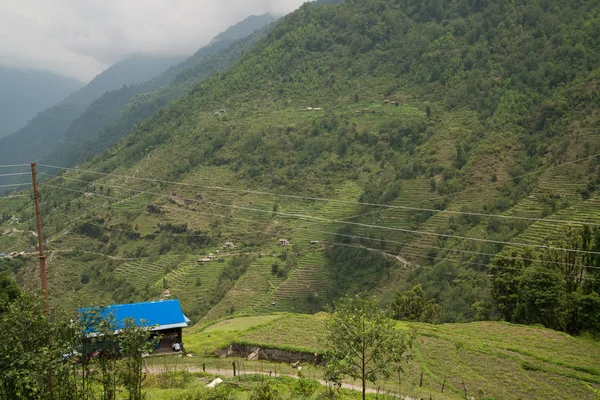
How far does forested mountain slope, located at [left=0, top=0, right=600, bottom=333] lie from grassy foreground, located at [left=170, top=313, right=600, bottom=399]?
409 centimetres

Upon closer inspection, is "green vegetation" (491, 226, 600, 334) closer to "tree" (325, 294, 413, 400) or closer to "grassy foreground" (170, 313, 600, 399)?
"grassy foreground" (170, 313, 600, 399)

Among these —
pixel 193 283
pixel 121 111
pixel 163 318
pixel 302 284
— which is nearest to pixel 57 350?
pixel 163 318

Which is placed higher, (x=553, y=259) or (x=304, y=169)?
(x=304, y=169)

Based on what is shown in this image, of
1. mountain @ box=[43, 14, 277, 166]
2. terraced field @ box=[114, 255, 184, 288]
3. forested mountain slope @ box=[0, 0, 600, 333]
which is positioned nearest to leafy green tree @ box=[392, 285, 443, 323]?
forested mountain slope @ box=[0, 0, 600, 333]

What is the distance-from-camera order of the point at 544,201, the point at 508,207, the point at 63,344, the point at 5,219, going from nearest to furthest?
the point at 63,344 < the point at 544,201 < the point at 508,207 < the point at 5,219

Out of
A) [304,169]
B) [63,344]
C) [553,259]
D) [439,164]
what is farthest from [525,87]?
[63,344]

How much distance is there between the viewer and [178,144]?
87.9 meters

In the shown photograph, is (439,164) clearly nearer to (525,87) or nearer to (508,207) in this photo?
(508,207)

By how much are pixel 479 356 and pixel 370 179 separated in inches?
1872

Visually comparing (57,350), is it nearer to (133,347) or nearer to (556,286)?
(133,347)

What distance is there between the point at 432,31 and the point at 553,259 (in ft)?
245

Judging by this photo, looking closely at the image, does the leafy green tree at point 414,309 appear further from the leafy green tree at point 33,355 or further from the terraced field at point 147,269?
the terraced field at point 147,269

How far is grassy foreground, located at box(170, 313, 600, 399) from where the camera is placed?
19984 millimetres

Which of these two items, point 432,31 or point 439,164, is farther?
point 432,31
